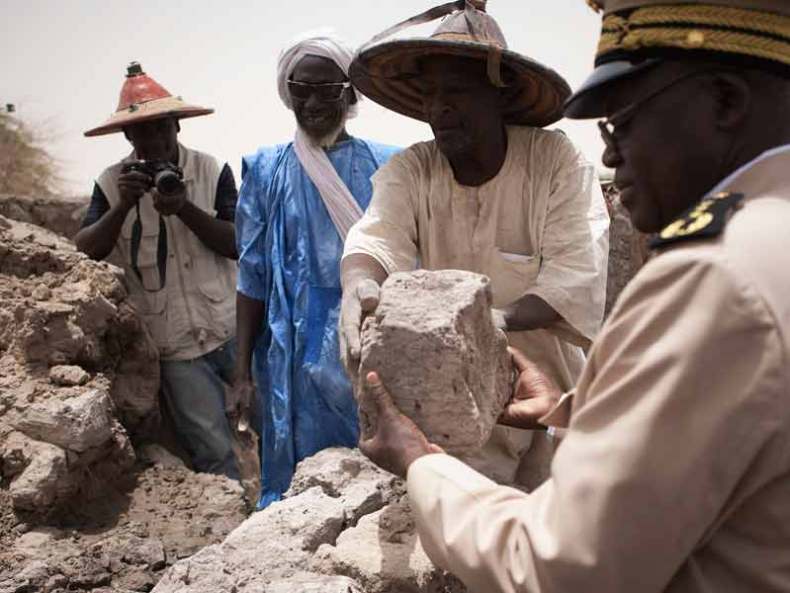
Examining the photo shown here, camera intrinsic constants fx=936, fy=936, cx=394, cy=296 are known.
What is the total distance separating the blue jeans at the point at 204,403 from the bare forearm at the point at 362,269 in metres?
2.32

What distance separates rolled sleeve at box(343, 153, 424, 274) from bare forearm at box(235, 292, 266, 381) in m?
1.56

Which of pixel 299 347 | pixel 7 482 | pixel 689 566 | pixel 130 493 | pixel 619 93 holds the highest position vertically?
pixel 619 93

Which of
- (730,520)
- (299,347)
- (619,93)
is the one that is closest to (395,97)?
(299,347)

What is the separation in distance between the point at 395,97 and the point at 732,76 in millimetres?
1836

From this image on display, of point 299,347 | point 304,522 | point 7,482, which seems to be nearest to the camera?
point 304,522

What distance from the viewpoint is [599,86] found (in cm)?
142

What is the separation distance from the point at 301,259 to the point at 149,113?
136 cm

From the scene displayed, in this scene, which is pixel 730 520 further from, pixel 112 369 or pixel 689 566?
pixel 112 369

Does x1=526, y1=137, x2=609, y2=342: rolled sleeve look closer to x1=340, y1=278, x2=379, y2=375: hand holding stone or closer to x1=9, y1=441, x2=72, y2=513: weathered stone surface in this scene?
x1=340, y1=278, x2=379, y2=375: hand holding stone

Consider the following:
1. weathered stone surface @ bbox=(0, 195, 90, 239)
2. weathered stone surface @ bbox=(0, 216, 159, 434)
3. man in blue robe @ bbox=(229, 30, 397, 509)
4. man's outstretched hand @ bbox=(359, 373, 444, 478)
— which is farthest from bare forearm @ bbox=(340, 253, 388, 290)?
weathered stone surface @ bbox=(0, 195, 90, 239)

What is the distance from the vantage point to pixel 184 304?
480cm

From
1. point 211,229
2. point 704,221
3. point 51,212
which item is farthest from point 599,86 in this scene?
point 51,212

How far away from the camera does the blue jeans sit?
483 cm

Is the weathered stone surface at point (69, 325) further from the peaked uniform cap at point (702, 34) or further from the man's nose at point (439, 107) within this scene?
the peaked uniform cap at point (702, 34)
